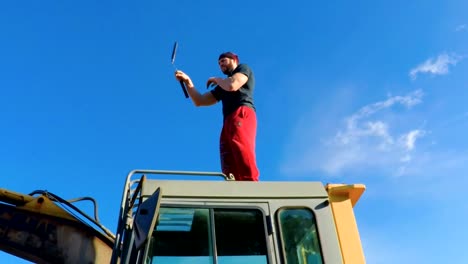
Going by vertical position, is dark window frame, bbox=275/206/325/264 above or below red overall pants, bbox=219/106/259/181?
below

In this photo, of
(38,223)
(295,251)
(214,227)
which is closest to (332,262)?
(295,251)

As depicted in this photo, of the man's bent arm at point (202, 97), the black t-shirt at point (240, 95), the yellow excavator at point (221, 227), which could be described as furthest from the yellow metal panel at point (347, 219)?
the man's bent arm at point (202, 97)

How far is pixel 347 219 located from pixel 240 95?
172 centimetres

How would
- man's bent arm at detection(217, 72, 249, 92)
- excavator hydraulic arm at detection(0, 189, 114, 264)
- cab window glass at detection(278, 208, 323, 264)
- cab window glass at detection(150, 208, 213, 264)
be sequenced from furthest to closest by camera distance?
man's bent arm at detection(217, 72, 249, 92)
excavator hydraulic arm at detection(0, 189, 114, 264)
cab window glass at detection(278, 208, 323, 264)
cab window glass at detection(150, 208, 213, 264)

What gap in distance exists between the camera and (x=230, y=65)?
217 inches

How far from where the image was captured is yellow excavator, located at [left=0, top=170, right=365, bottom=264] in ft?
11.8

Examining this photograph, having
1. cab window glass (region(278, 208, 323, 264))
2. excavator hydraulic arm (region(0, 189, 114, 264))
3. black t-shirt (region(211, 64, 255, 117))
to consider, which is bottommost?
cab window glass (region(278, 208, 323, 264))

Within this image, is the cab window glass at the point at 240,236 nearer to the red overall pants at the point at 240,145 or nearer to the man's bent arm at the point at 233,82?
the red overall pants at the point at 240,145

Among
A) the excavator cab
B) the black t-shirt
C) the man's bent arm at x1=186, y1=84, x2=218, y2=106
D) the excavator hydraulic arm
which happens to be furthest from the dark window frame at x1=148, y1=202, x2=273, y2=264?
the man's bent arm at x1=186, y1=84, x2=218, y2=106

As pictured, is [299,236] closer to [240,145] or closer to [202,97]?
[240,145]

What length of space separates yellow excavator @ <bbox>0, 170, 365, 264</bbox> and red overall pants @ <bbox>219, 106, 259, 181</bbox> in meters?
0.32

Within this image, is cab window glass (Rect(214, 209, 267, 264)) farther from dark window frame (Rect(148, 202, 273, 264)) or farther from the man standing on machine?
the man standing on machine

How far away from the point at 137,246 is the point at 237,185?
1.18 m

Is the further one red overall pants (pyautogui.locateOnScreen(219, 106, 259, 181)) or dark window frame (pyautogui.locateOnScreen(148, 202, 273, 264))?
red overall pants (pyautogui.locateOnScreen(219, 106, 259, 181))
